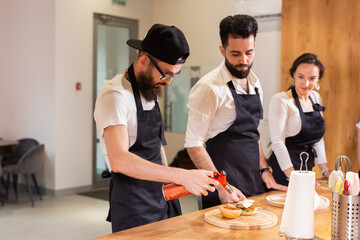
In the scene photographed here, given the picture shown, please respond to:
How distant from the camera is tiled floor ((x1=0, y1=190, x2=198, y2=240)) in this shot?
5.25m

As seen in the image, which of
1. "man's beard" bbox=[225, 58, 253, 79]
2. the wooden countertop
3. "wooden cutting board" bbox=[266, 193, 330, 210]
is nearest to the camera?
the wooden countertop

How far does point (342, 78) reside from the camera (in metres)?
4.17

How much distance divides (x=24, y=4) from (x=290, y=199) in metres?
6.71

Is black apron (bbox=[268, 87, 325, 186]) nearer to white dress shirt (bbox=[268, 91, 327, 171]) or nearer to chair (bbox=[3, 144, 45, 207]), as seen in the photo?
white dress shirt (bbox=[268, 91, 327, 171])

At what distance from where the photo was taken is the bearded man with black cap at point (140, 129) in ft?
6.55

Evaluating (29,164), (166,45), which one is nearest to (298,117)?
Result: (166,45)

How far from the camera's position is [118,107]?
2.10 meters

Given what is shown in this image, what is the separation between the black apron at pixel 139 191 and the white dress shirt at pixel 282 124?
96 centimetres

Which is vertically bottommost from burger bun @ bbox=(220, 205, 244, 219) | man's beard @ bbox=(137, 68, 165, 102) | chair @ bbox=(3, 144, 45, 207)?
chair @ bbox=(3, 144, 45, 207)

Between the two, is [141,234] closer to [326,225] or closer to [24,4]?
[326,225]

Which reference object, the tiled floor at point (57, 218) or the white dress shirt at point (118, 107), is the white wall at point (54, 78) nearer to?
the tiled floor at point (57, 218)

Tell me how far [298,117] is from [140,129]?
1.33 meters

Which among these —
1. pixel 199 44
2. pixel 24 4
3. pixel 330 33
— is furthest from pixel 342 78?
pixel 24 4

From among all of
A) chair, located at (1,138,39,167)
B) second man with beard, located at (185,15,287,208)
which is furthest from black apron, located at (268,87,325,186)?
chair, located at (1,138,39,167)
